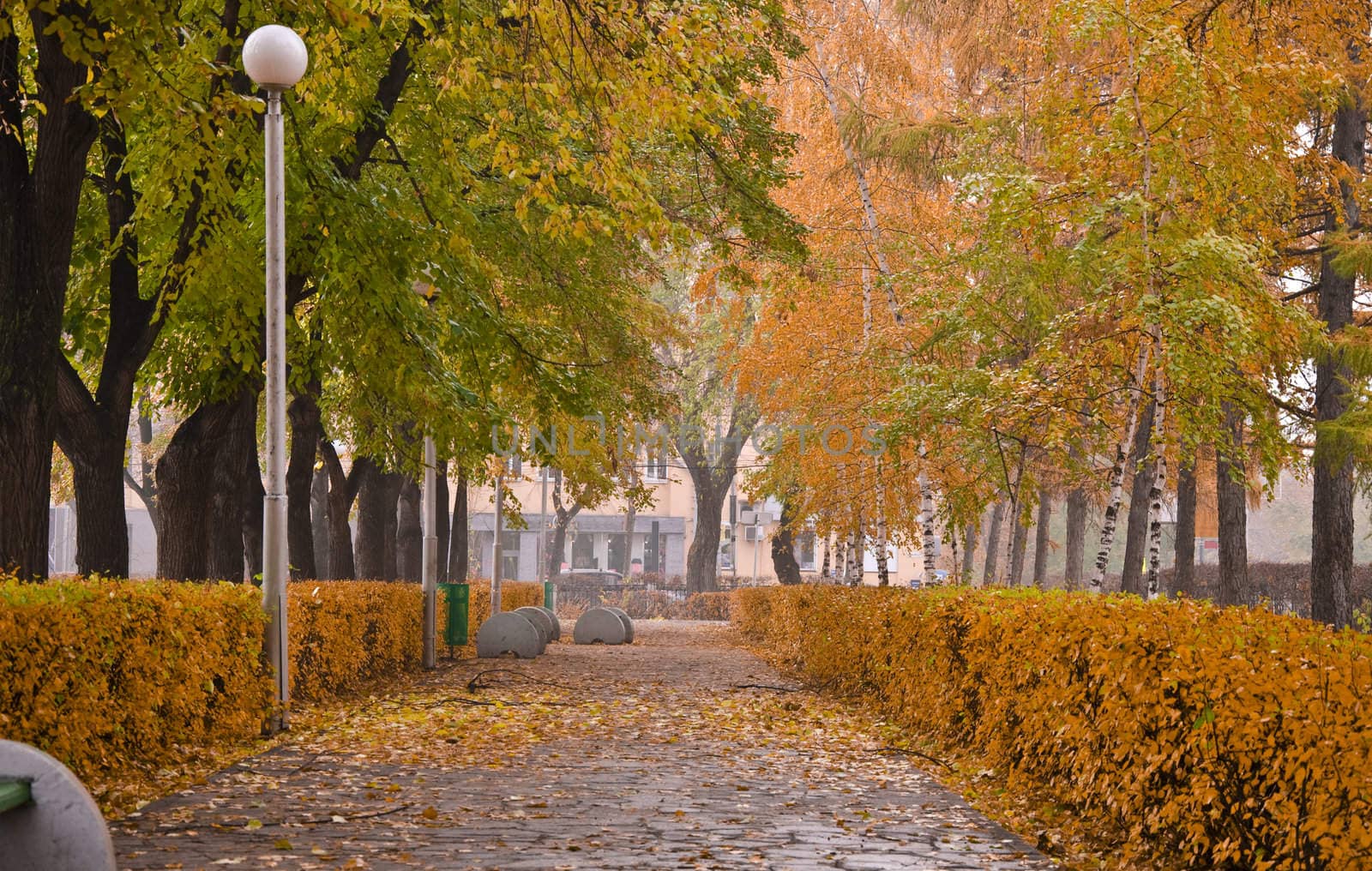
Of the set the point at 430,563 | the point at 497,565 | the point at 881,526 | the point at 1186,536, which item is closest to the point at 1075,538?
the point at 1186,536

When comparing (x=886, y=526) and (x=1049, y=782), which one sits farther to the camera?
(x=886, y=526)

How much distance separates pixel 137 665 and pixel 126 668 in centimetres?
18

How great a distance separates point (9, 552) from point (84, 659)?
343 cm

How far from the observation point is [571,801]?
9.20 meters

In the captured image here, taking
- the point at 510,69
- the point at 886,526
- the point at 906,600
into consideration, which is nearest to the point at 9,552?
the point at 510,69

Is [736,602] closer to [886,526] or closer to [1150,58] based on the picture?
[886,526]

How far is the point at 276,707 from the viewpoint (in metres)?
12.4

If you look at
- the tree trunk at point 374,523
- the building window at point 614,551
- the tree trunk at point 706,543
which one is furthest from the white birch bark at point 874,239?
the building window at point 614,551

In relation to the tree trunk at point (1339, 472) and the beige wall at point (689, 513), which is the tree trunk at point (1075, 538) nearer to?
the tree trunk at point (1339, 472)

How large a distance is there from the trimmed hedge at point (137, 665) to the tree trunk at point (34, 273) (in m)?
1.18

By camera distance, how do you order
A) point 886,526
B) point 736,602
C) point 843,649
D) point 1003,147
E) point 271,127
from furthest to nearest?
point 736,602 → point 886,526 → point 1003,147 → point 843,649 → point 271,127

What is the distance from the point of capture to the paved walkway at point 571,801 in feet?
24.3

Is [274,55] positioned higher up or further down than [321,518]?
higher up

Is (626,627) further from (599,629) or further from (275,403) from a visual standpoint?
(275,403)
